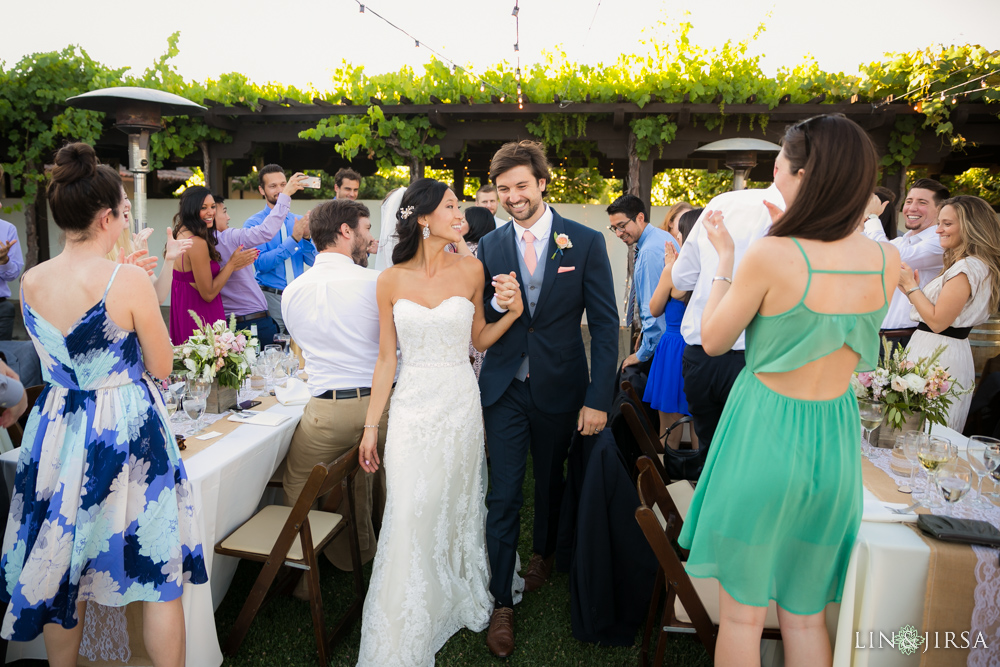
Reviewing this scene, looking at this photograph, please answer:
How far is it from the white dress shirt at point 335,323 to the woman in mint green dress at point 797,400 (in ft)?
5.03

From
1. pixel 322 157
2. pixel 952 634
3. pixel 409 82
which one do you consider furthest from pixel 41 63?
pixel 952 634

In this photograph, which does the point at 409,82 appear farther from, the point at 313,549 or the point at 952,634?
the point at 952,634

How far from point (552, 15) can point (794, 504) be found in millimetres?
6118

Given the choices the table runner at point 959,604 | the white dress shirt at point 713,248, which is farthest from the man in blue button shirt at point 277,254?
the table runner at point 959,604

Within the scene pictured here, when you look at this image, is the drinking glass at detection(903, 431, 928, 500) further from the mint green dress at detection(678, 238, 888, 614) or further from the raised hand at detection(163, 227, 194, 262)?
the raised hand at detection(163, 227, 194, 262)

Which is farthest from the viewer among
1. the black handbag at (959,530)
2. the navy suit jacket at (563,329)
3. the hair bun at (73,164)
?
the navy suit jacket at (563,329)

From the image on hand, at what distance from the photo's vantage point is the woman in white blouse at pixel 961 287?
3.40 m

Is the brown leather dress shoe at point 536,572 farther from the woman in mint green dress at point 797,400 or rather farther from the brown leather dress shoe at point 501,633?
the woman in mint green dress at point 797,400

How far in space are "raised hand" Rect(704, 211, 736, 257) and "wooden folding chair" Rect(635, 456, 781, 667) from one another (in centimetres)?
75

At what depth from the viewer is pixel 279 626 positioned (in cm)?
274

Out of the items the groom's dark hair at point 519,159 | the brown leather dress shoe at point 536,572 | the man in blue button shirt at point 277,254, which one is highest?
the groom's dark hair at point 519,159

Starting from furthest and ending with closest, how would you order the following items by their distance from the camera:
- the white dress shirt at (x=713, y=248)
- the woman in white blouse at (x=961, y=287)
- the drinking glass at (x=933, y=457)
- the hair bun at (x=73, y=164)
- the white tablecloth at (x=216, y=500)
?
the woman in white blouse at (x=961, y=287), the white dress shirt at (x=713, y=248), the white tablecloth at (x=216, y=500), the drinking glass at (x=933, y=457), the hair bun at (x=73, y=164)

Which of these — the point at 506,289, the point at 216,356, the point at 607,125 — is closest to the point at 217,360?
the point at 216,356

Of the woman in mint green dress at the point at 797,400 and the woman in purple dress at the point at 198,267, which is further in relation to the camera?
the woman in purple dress at the point at 198,267
